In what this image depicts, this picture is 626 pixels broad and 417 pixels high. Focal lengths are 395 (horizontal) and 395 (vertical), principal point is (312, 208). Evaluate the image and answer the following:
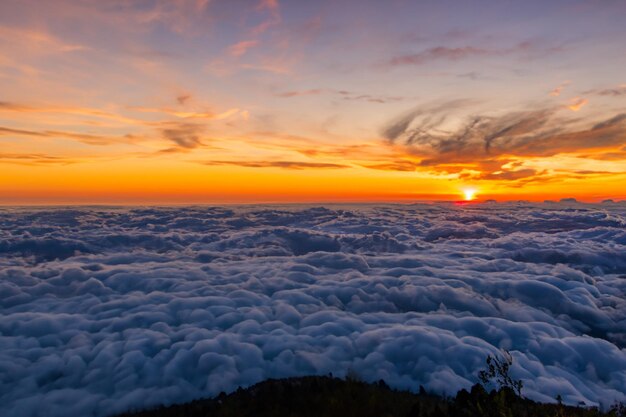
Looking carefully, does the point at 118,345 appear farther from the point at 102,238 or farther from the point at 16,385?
the point at 102,238

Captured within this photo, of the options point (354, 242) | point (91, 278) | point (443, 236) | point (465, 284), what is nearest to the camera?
point (465, 284)

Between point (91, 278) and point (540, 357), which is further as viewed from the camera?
point (91, 278)

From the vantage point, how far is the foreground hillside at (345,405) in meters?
7.05

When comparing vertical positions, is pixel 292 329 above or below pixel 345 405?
below

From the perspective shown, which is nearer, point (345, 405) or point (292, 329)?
point (345, 405)

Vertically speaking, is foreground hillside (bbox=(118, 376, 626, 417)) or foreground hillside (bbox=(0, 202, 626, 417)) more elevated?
foreground hillside (bbox=(118, 376, 626, 417))

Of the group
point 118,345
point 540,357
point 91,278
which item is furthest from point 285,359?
point 91,278

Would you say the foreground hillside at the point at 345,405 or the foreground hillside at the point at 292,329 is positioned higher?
the foreground hillside at the point at 345,405

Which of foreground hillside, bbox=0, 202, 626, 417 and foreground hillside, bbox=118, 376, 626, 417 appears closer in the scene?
foreground hillside, bbox=118, 376, 626, 417

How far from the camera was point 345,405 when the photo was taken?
841 cm

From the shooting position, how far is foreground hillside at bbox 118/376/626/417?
23.1ft

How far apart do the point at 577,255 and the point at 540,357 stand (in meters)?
40.4

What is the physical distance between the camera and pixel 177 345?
1831 centimetres

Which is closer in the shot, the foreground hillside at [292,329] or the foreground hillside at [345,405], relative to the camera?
the foreground hillside at [345,405]
